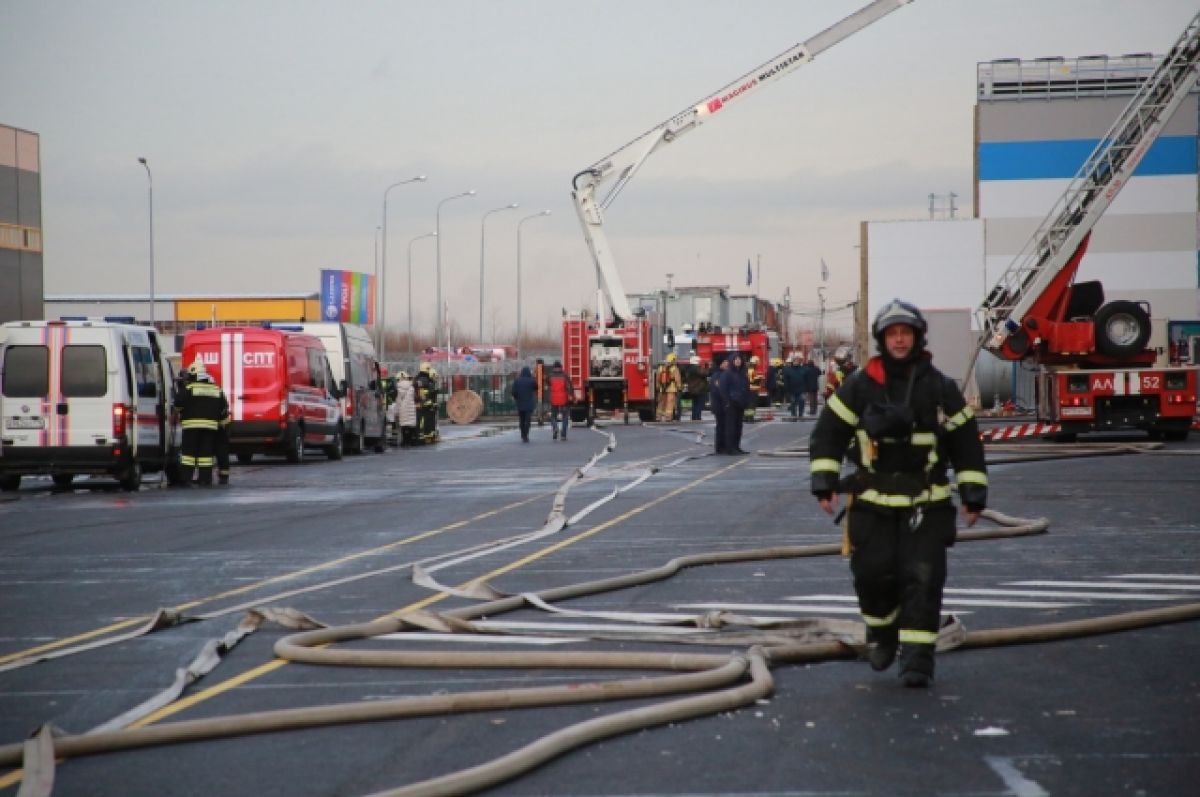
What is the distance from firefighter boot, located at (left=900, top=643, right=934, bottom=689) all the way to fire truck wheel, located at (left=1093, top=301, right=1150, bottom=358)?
77.1 ft

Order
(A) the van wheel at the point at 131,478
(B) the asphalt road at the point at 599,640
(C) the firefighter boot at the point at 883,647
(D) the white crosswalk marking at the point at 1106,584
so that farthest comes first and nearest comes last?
1. (A) the van wheel at the point at 131,478
2. (D) the white crosswalk marking at the point at 1106,584
3. (C) the firefighter boot at the point at 883,647
4. (B) the asphalt road at the point at 599,640

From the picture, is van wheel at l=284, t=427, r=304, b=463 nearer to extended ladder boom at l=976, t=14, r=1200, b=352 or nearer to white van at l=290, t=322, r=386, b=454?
white van at l=290, t=322, r=386, b=454

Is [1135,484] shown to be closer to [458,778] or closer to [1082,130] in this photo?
[458,778]

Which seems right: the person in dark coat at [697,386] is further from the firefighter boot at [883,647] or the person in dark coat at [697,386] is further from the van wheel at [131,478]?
→ the firefighter boot at [883,647]

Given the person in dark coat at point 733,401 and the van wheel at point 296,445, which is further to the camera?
the van wheel at point 296,445

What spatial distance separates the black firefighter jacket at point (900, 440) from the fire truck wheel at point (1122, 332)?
75.3 ft

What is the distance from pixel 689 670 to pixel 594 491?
13.5 m

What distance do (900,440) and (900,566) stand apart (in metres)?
0.56

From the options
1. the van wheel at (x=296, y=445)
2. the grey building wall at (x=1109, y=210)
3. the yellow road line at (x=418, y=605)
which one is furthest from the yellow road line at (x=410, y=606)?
the grey building wall at (x=1109, y=210)

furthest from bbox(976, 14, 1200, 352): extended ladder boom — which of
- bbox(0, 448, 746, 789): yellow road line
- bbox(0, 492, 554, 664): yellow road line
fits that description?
bbox(0, 492, 554, 664): yellow road line

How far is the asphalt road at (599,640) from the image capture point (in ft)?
20.0

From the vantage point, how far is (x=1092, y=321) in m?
30.0

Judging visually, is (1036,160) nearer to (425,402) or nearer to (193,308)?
(425,402)

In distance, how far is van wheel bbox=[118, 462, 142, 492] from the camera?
23.9 m
